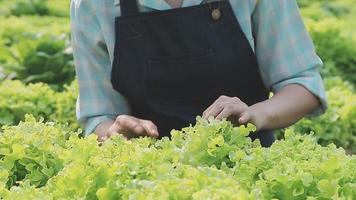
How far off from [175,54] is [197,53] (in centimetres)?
7

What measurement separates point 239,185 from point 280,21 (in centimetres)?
114

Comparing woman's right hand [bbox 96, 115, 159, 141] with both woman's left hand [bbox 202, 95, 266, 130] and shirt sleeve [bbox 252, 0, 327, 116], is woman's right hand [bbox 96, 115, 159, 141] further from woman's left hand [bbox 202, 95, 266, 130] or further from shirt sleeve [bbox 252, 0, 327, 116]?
shirt sleeve [bbox 252, 0, 327, 116]

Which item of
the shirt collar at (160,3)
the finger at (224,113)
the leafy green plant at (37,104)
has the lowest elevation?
the leafy green plant at (37,104)

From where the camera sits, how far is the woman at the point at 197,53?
10.8 feet

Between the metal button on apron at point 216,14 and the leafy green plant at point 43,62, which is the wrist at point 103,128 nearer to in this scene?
the metal button on apron at point 216,14

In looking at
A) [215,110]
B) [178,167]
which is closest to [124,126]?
[215,110]

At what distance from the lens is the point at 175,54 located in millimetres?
3297

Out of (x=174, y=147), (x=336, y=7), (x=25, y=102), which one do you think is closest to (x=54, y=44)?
(x=25, y=102)

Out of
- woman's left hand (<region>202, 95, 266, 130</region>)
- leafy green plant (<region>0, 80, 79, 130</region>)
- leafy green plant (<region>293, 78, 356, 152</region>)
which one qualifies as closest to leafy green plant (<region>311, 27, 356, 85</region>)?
leafy green plant (<region>293, 78, 356, 152</region>)

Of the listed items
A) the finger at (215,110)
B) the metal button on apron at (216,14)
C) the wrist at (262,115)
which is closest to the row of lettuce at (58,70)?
the metal button on apron at (216,14)

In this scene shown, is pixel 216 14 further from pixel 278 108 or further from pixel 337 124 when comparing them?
pixel 337 124

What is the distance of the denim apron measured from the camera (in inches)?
130

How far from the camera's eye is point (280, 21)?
3.31 metres

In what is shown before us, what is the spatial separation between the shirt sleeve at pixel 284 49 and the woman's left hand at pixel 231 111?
0.98ft
